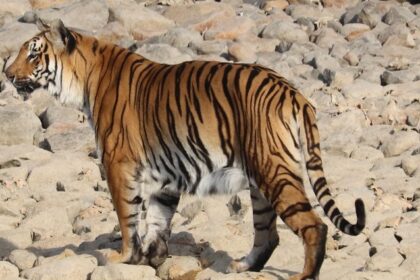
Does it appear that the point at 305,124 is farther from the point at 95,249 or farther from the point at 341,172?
the point at 341,172

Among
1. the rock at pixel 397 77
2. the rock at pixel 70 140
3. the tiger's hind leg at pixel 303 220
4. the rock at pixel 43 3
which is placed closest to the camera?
the tiger's hind leg at pixel 303 220

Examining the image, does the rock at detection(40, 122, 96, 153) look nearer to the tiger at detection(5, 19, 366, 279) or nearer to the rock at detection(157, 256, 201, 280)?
the tiger at detection(5, 19, 366, 279)

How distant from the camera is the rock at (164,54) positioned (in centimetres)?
1238

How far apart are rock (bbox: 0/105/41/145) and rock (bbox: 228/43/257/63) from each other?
10.9ft

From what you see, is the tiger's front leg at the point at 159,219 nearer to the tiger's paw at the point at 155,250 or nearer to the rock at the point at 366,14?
the tiger's paw at the point at 155,250

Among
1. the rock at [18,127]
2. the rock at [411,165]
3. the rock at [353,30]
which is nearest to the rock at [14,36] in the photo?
the rock at [18,127]

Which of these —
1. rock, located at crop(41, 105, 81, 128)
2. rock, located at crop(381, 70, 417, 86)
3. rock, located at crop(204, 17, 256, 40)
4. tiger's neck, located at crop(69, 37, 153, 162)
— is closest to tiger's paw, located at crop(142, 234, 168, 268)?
tiger's neck, located at crop(69, 37, 153, 162)

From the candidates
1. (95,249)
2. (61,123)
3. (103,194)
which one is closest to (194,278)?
(95,249)

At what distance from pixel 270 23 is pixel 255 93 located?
890 centimetres

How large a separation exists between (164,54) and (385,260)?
6.44 meters

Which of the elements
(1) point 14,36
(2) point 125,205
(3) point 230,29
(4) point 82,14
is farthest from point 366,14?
(2) point 125,205

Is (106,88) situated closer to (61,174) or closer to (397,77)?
(61,174)

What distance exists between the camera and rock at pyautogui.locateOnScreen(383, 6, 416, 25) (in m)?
15.2

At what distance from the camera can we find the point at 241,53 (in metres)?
13.0
